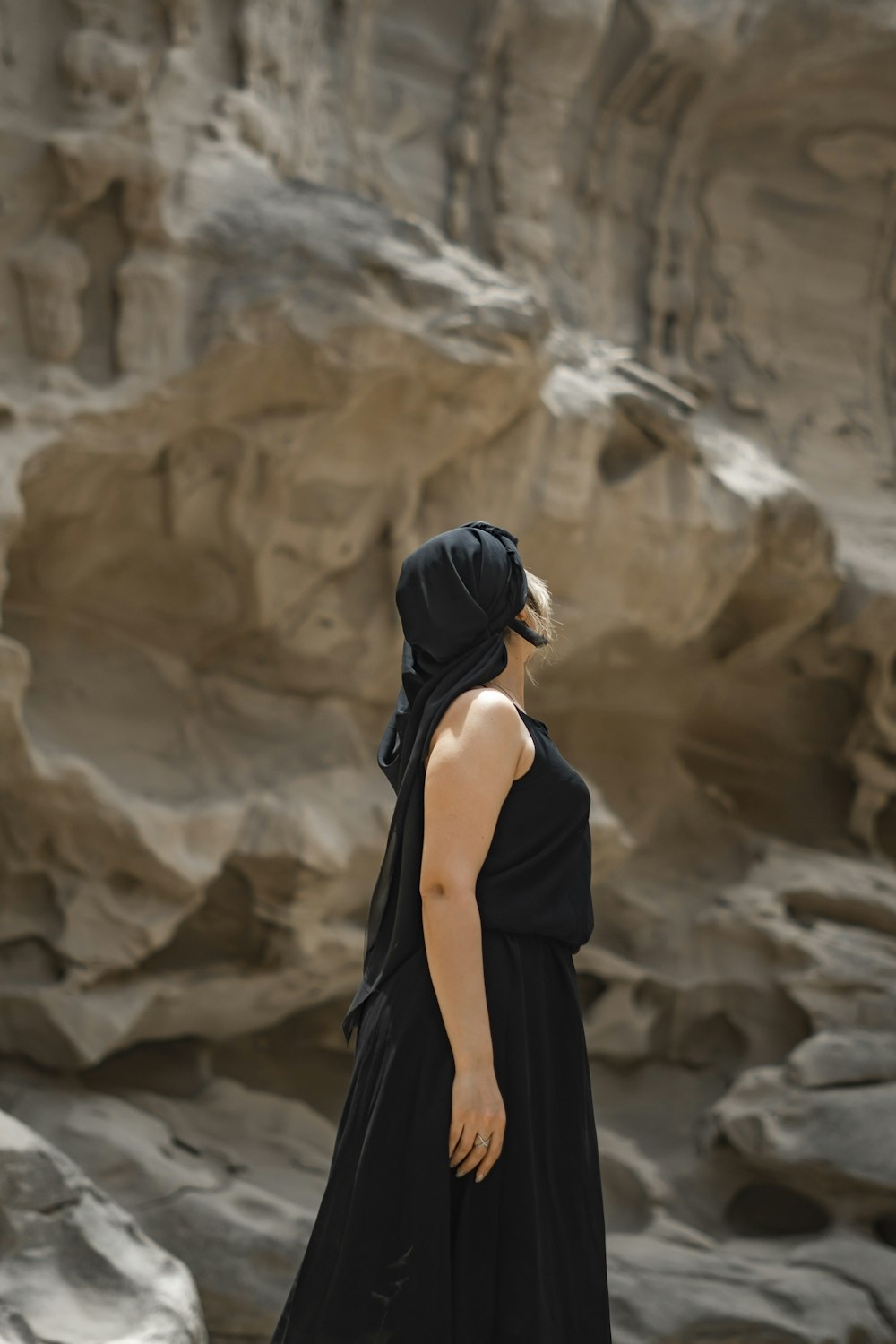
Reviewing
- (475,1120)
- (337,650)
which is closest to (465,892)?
(475,1120)

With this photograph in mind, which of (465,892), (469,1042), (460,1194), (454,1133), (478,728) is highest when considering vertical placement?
(478,728)

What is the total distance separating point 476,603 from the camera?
6.80 feet

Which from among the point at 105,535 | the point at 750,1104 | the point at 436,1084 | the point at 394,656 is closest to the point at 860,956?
the point at 750,1104

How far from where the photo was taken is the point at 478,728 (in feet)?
6.59

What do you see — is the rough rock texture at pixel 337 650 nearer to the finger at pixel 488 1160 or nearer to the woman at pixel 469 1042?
the woman at pixel 469 1042

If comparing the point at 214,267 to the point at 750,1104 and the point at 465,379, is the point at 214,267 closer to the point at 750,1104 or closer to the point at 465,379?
the point at 465,379

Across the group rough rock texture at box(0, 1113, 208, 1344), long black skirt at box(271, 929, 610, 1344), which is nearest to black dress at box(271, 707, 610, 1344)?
long black skirt at box(271, 929, 610, 1344)

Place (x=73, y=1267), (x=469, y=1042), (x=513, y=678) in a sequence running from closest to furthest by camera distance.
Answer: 1. (x=469, y=1042)
2. (x=513, y=678)
3. (x=73, y=1267)

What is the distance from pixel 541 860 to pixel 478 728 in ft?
0.76

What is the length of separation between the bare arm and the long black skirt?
0.05 m

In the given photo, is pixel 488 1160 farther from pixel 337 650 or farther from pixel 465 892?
pixel 337 650

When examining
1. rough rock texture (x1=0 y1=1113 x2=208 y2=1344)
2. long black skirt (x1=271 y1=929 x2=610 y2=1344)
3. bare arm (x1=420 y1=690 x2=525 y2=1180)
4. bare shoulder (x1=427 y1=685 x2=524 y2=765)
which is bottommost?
rough rock texture (x1=0 y1=1113 x2=208 y2=1344)

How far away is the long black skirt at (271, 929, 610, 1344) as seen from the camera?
193 centimetres

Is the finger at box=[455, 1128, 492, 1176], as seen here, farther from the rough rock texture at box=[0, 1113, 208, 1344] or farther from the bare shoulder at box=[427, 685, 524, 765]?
the rough rock texture at box=[0, 1113, 208, 1344]
